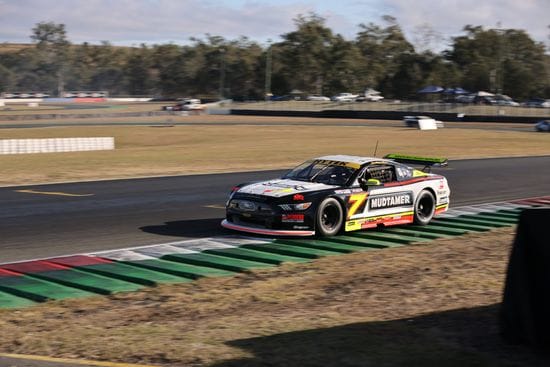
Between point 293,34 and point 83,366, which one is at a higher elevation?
point 293,34

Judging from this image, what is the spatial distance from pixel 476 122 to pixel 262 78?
241 ft

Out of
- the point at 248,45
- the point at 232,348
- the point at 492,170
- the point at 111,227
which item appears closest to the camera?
the point at 232,348

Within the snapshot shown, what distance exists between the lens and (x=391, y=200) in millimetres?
13930

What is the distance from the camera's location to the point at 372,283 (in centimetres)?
959

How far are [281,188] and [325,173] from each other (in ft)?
3.29

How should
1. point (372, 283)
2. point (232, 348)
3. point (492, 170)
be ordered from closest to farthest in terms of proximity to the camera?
1. point (232, 348)
2. point (372, 283)
3. point (492, 170)

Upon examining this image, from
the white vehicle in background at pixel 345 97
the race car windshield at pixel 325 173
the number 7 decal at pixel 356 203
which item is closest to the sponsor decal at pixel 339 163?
the race car windshield at pixel 325 173

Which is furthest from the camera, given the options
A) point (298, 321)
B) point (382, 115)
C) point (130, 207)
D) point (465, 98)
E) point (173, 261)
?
point (465, 98)

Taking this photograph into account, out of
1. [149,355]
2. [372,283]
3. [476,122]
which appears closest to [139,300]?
[149,355]

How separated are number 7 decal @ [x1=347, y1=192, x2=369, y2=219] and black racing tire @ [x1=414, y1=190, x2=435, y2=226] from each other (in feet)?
4.80

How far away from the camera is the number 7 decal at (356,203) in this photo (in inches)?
520

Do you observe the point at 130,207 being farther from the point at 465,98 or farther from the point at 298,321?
the point at 465,98

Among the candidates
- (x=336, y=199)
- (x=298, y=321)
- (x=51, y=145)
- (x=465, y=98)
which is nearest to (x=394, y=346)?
(x=298, y=321)

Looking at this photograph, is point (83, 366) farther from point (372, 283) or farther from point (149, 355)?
point (372, 283)
